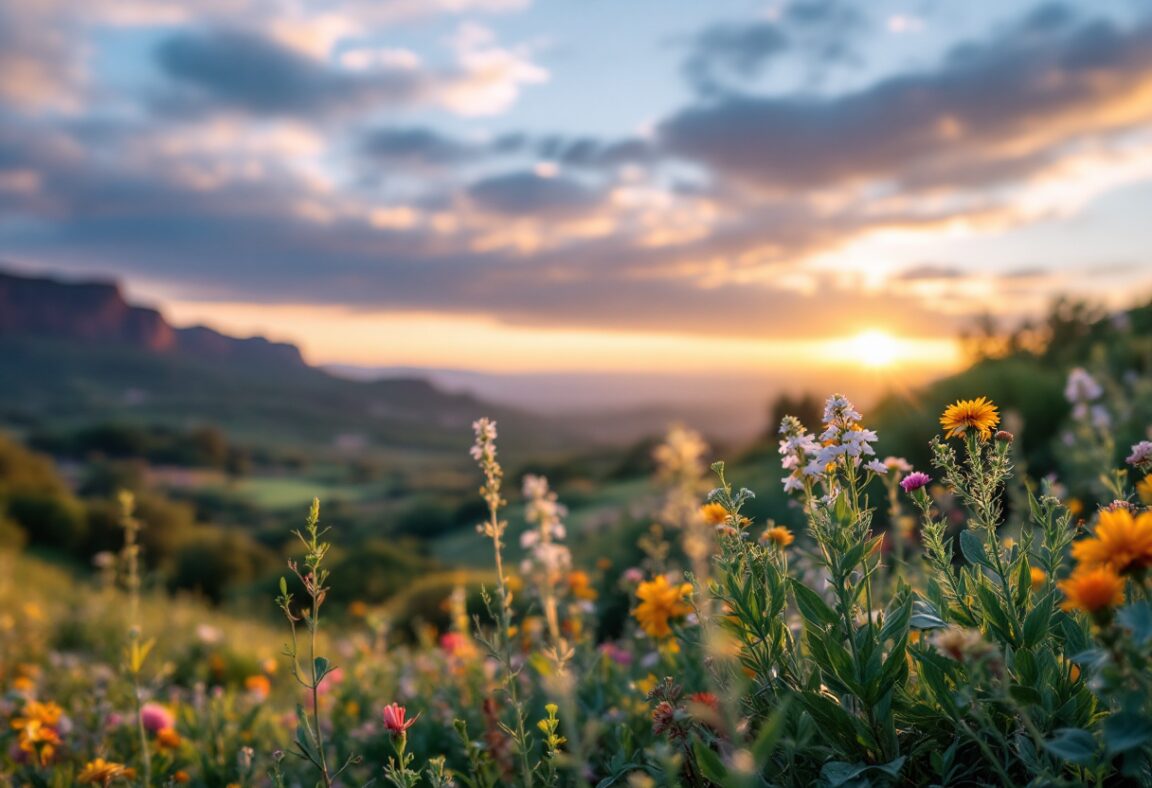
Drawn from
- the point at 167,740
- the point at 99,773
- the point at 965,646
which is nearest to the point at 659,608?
the point at 965,646

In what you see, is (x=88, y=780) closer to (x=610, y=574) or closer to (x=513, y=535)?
(x=610, y=574)

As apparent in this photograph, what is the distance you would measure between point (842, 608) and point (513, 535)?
16029 millimetres

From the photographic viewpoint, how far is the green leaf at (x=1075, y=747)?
1.48m

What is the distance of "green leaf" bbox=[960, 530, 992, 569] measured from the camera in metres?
2.10

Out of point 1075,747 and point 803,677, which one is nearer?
point 1075,747

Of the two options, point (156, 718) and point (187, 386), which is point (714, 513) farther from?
point (187, 386)

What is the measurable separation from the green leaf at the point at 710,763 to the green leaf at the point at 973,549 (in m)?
0.96

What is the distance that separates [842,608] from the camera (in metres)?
1.83

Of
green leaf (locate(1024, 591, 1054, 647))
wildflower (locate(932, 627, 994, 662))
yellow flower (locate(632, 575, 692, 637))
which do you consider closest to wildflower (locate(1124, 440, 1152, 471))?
green leaf (locate(1024, 591, 1054, 647))

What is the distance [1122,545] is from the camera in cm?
132

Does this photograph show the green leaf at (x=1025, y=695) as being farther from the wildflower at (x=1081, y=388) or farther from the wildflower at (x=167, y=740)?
the wildflower at (x=1081, y=388)

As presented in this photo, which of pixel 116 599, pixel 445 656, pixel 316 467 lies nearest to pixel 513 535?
pixel 116 599

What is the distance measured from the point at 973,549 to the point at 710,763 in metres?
1.05

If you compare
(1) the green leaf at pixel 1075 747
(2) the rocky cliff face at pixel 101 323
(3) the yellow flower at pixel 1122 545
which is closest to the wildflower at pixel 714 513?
(1) the green leaf at pixel 1075 747
